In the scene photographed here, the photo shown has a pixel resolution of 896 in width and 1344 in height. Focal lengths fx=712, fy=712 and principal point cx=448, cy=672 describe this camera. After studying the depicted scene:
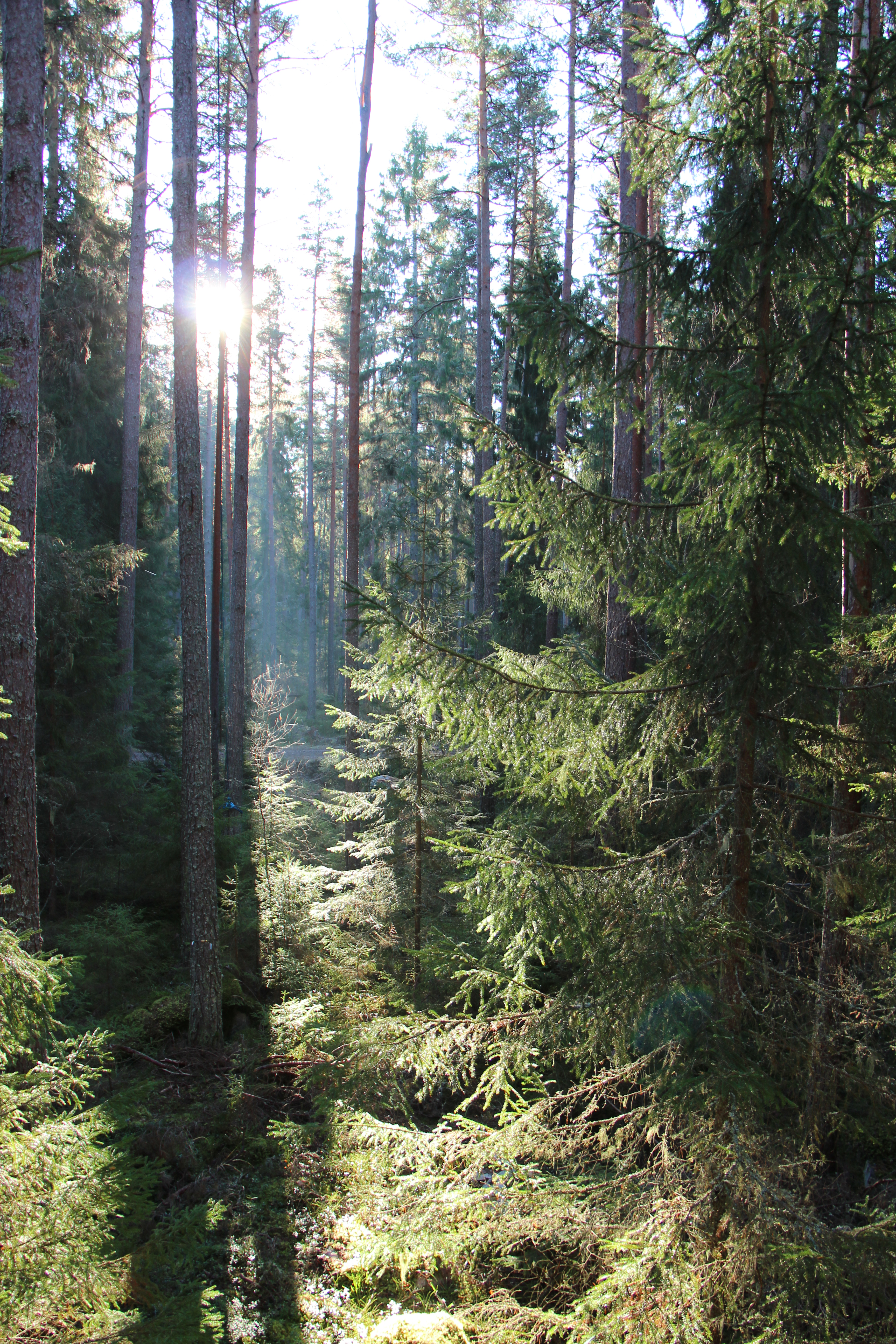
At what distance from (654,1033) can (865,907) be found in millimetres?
2489

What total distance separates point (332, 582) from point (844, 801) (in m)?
33.3

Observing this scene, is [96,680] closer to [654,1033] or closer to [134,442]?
[134,442]

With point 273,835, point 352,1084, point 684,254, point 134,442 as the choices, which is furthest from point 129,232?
point 352,1084

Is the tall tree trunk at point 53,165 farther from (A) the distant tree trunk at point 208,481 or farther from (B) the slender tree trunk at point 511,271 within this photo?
(A) the distant tree trunk at point 208,481

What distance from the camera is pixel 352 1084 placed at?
411 cm

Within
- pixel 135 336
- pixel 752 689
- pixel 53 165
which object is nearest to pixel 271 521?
pixel 135 336

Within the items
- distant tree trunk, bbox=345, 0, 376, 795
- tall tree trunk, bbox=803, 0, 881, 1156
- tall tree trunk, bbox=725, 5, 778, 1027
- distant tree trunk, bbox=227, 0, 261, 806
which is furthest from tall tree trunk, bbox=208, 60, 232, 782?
tall tree trunk, bbox=725, 5, 778, 1027

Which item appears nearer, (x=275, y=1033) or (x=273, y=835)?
(x=275, y=1033)

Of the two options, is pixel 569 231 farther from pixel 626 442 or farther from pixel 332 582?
pixel 332 582

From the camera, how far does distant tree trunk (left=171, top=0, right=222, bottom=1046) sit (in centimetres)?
738

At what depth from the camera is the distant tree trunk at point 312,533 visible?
31719mm

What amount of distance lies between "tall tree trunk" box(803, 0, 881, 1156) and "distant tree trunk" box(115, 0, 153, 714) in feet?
38.3

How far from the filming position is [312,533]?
34.2 metres

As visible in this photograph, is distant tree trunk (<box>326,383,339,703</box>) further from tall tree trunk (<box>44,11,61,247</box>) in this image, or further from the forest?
the forest
